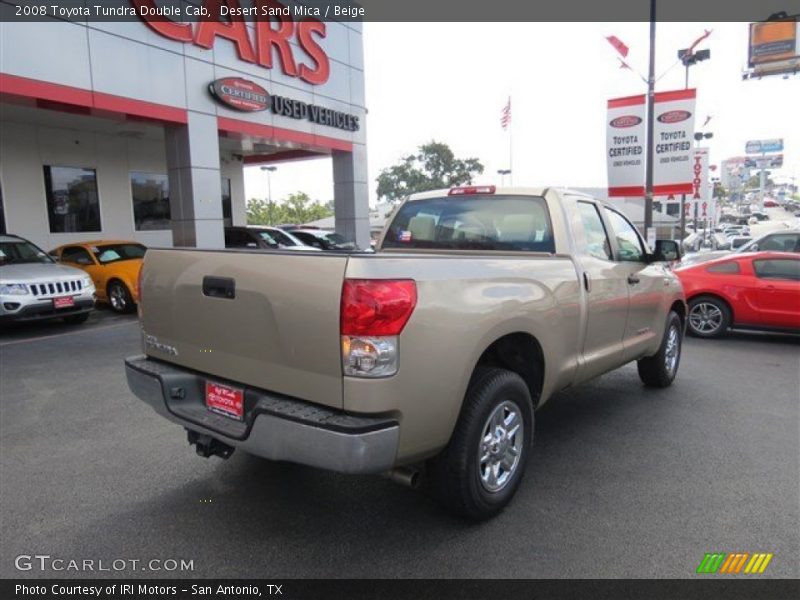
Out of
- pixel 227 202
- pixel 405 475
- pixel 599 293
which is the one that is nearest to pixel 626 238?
pixel 599 293

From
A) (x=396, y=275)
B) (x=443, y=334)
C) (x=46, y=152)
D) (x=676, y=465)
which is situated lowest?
(x=676, y=465)

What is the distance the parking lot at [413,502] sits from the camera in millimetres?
2943

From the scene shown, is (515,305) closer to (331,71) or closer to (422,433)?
(422,433)

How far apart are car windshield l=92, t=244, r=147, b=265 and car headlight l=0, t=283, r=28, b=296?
288 cm

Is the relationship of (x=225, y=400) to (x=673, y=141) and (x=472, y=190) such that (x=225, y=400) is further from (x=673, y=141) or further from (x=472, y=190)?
A: (x=673, y=141)

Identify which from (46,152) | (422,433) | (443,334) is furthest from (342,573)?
(46,152)

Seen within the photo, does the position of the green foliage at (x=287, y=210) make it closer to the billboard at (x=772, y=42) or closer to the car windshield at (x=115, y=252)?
the billboard at (x=772, y=42)

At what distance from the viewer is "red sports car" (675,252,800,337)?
8.37m

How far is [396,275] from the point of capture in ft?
8.46

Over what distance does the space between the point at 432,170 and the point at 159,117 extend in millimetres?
63132

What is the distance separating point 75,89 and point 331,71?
7966 millimetres

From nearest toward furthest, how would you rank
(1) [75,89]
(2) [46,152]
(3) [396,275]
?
(3) [396,275] → (1) [75,89] → (2) [46,152]

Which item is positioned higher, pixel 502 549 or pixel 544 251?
pixel 544 251

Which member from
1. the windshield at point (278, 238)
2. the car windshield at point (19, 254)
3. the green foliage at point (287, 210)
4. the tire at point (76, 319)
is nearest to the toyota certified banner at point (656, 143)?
the windshield at point (278, 238)
